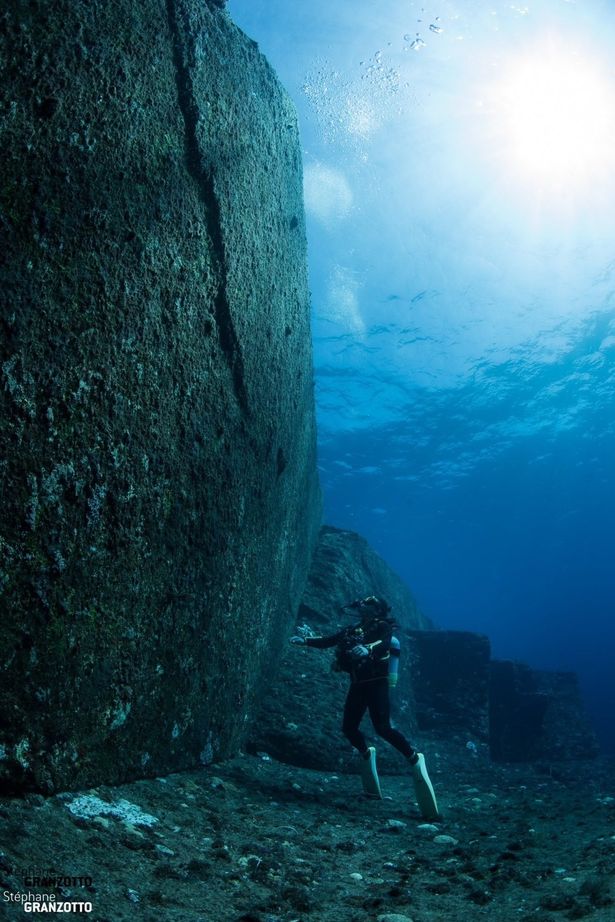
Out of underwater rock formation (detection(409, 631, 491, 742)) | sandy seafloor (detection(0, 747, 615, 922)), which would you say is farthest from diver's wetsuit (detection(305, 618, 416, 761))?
underwater rock formation (detection(409, 631, 491, 742))

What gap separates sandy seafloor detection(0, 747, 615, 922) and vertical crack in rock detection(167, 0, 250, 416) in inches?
113

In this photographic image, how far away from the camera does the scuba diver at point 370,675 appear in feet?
16.0

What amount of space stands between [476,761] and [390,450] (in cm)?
2320

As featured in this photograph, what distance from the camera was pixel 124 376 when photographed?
99.1 inches

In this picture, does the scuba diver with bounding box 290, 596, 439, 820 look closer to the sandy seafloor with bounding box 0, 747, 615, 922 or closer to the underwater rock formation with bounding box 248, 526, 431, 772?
the sandy seafloor with bounding box 0, 747, 615, 922

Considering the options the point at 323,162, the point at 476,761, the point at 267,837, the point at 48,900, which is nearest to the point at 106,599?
the point at 48,900

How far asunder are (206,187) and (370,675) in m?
4.74

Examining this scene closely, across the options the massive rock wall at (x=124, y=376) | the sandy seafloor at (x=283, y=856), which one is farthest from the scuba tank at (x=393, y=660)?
the massive rock wall at (x=124, y=376)

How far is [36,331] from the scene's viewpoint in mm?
2012

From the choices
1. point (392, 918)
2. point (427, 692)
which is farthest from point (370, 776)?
point (427, 692)

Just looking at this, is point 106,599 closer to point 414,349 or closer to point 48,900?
point 48,900

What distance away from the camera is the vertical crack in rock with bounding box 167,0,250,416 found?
2919 mm

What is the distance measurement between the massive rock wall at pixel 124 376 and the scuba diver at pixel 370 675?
143 cm

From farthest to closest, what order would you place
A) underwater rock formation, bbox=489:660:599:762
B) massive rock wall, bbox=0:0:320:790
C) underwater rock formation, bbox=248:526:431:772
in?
underwater rock formation, bbox=489:660:599:762 → underwater rock formation, bbox=248:526:431:772 → massive rock wall, bbox=0:0:320:790
